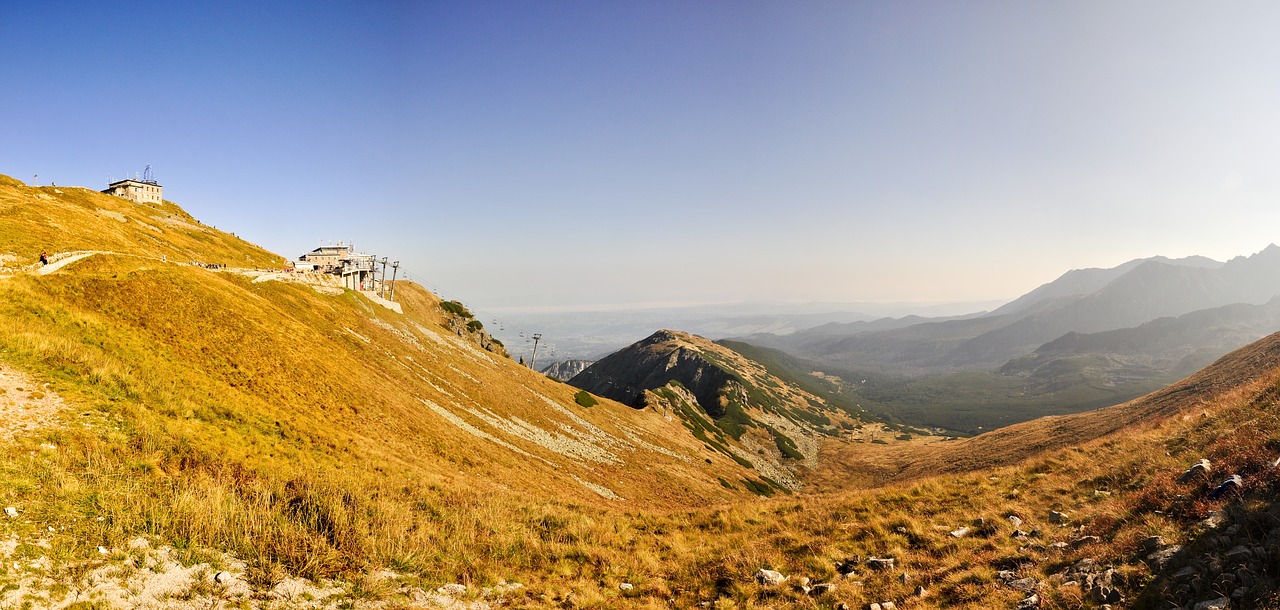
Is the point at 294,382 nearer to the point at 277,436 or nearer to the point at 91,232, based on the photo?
the point at 277,436

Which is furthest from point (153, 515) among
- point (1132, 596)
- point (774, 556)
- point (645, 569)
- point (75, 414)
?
point (1132, 596)

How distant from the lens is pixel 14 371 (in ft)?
57.9

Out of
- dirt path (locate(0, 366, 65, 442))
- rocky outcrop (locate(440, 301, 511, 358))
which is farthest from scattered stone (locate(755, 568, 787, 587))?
rocky outcrop (locate(440, 301, 511, 358))

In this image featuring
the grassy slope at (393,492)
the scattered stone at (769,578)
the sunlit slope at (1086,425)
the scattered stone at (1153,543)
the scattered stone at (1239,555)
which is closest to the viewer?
the scattered stone at (1239,555)

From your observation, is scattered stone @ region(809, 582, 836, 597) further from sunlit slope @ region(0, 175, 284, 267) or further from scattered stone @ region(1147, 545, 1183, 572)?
sunlit slope @ region(0, 175, 284, 267)

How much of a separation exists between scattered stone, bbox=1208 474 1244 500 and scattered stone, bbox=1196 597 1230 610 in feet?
20.4

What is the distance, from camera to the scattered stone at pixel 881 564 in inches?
560

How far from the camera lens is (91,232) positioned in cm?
5481

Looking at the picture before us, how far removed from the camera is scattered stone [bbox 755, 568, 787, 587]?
13.9m

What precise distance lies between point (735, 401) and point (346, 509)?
164 meters

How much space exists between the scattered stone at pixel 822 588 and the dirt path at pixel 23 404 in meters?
24.5

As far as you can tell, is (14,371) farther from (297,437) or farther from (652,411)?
(652,411)

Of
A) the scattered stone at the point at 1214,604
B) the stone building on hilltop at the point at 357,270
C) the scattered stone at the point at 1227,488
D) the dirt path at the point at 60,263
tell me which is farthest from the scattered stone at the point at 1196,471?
the stone building on hilltop at the point at 357,270

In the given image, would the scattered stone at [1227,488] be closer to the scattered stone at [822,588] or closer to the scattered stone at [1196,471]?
the scattered stone at [1196,471]
